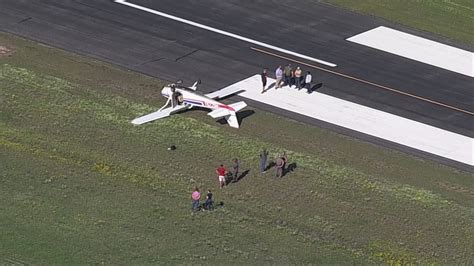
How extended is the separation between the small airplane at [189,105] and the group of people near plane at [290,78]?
4025 mm

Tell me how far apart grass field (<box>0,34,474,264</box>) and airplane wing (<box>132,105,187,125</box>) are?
1.36 ft

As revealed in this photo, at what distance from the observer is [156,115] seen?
179 ft

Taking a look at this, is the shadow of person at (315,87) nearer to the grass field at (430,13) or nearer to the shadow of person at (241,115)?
the shadow of person at (241,115)

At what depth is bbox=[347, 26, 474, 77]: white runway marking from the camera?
6438 centimetres

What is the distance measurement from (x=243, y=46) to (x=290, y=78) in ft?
16.8

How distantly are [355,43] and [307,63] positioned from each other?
4845 mm

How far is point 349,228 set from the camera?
155 ft

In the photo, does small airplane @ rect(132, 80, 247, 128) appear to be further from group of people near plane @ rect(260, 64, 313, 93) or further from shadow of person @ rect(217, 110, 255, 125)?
group of people near plane @ rect(260, 64, 313, 93)

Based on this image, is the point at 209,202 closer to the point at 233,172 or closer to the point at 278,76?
the point at 233,172

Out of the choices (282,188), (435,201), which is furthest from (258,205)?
(435,201)

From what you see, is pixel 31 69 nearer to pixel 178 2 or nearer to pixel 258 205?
pixel 178 2

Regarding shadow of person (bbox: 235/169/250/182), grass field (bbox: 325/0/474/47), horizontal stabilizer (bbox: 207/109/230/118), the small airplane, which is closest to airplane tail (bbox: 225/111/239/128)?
the small airplane

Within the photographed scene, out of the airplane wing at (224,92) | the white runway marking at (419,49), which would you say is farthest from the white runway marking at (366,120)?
the white runway marking at (419,49)

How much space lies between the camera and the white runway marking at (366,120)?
2169 inches
